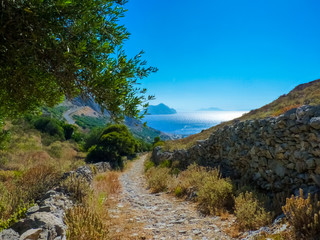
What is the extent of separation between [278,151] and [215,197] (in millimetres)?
2810

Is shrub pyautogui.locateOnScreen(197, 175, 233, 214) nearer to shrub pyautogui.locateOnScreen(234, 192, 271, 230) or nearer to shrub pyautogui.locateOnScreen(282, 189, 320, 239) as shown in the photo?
shrub pyautogui.locateOnScreen(234, 192, 271, 230)

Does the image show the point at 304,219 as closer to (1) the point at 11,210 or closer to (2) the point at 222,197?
(2) the point at 222,197

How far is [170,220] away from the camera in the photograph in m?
6.18

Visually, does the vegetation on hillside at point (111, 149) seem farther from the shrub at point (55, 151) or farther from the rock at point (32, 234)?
the rock at point (32, 234)

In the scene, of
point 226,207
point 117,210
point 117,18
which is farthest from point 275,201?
point 117,18

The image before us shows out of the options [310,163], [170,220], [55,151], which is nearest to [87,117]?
[55,151]

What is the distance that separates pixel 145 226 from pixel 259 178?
15.6 ft

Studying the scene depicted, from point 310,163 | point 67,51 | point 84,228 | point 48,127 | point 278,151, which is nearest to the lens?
point 67,51

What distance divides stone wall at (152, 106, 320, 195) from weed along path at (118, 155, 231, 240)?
2696mm

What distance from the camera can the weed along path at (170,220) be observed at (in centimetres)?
507

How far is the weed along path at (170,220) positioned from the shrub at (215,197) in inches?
14.6

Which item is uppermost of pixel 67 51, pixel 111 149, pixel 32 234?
pixel 67 51

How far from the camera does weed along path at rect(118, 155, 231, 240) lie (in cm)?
507

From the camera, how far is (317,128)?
227 inches
